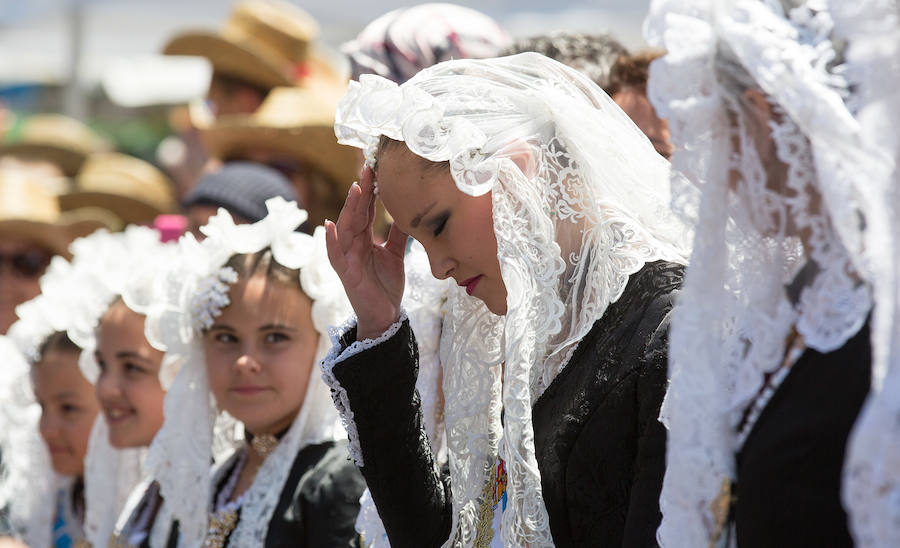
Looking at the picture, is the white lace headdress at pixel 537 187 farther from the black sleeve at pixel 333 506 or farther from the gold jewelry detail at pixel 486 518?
the black sleeve at pixel 333 506

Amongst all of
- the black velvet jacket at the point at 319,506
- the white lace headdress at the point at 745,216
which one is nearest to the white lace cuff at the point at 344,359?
the black velvet jacket at the point at 319,506

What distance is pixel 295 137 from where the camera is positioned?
6086 mm

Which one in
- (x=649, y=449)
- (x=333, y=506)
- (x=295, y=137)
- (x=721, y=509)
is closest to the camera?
(x=721, y=509)

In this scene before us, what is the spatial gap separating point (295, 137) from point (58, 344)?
5.90ft

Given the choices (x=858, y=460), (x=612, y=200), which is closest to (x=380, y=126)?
(x=612, y=200)

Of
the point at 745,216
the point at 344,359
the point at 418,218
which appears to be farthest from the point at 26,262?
the point at 745,216

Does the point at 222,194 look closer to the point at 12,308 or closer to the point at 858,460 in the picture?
the point at 12,308

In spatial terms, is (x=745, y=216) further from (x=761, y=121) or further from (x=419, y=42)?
(x=419, y=42)

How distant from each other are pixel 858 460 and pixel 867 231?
0.32m

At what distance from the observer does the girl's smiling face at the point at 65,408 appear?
475 cm

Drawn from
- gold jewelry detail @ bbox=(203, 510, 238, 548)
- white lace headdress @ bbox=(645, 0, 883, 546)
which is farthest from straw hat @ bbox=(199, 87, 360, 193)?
white lace headdress @ bbox=(645, 0, 883, 546)

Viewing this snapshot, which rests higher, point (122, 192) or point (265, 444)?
point (122, 192)

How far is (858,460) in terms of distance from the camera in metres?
1.46

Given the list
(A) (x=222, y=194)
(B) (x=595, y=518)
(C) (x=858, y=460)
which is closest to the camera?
(C) (x=858, y=460)
